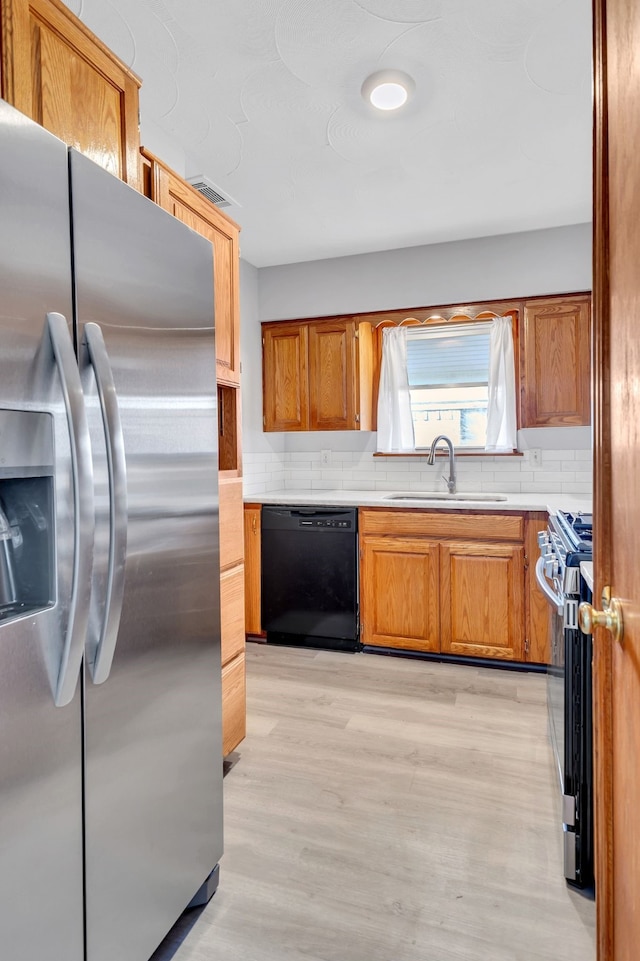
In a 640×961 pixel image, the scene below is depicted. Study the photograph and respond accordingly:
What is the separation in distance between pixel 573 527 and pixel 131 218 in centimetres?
165

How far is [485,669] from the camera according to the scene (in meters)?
3.17

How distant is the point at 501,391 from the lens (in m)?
3.67

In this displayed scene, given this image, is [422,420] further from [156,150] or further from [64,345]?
[64,345]

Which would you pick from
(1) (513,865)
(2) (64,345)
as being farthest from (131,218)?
(1) (513,865)

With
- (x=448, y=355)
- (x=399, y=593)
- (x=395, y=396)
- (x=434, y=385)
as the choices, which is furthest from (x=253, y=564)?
(x=448, y=355)

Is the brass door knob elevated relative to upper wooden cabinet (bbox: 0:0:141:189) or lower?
lower

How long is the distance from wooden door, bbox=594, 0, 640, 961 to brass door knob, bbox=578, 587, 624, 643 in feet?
0.05

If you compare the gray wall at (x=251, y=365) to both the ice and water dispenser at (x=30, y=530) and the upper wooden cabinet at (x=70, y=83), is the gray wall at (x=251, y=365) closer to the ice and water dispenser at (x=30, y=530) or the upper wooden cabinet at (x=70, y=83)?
the upper wooden cabinet at (x=70, y=83)

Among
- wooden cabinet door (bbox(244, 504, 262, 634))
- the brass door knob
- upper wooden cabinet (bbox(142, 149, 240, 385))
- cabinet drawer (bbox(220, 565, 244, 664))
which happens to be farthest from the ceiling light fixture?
wooden cabinet door (bbox(244, 504, 262, 634))

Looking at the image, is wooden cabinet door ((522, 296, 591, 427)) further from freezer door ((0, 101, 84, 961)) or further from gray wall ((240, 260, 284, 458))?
freezer door ((0, 101, 84, 961))

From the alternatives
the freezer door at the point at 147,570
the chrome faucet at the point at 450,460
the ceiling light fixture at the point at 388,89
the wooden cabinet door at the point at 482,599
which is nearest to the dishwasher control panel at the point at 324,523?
the wooden cabinet door at the point at 482,599

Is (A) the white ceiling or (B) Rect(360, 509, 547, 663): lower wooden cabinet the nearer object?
(A) the white ceiling

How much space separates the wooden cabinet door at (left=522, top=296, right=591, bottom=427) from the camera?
342 centimetres

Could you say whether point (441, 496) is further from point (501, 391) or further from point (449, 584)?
point (501, 391)
